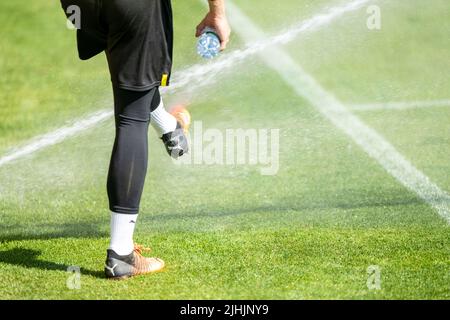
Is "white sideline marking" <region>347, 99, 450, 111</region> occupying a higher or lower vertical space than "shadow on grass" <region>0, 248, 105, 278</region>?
higher

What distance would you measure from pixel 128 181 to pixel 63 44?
515cm

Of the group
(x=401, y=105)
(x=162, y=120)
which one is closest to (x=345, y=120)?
(x=401, y=105)

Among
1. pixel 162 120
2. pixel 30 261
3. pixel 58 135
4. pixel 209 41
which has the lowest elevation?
pixel 30 261

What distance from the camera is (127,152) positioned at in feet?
12.2

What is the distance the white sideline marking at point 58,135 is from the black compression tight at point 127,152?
2346mm

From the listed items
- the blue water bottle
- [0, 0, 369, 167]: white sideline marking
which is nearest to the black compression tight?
the blue water bottle

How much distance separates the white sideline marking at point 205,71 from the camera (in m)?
6.07

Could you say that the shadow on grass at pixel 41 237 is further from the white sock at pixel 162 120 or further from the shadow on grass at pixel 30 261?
the white sock at pixel 162 120

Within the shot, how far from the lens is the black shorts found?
359cm

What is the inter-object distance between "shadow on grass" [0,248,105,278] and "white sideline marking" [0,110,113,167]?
1789 mm

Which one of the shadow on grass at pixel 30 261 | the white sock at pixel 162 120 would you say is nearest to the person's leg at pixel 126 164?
the shadow on grass at pixel 30 261

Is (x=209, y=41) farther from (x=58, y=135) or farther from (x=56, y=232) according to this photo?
(x=58, y=135)

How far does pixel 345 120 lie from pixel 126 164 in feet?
9.40

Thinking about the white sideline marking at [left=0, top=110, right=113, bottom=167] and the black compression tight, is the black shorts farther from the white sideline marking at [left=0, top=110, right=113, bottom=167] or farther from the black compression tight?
the white sideline marking at [left=0, top=110, right=113, bottom=167]
